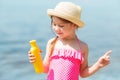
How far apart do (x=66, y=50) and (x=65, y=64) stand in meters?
0.10

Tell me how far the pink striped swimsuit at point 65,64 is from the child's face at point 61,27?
0.40 feet

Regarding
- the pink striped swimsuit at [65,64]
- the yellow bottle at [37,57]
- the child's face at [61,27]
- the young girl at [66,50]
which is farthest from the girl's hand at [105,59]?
the yellow bottle at [37,57]

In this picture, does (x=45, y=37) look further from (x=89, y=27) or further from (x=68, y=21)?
(x=68, y=21)

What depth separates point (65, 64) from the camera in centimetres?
383

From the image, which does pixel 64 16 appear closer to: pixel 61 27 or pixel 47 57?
pixel 61 27

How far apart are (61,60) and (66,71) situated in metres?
0.09

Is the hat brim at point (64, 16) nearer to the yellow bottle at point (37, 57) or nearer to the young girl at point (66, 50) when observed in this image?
the young girl at point (66, 50)

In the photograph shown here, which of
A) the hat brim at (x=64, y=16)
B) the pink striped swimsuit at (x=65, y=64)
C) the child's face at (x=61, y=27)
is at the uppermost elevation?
the hat brim at (x=64, y=16)

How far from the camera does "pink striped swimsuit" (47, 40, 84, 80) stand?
382 centimetres

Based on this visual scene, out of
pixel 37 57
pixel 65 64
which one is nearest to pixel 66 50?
pixel 65 64

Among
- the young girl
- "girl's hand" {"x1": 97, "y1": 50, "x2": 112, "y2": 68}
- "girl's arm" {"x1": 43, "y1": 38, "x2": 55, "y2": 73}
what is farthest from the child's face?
"girl's hand" {"x1": 97, "y1": 50, "x2": 112, "y2": 68}

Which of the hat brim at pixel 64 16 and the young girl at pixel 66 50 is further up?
the hat brim at pixel 64 16

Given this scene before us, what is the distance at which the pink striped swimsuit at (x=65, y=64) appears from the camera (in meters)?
3.82

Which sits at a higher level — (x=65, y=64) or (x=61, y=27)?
(x=61, y=27)
